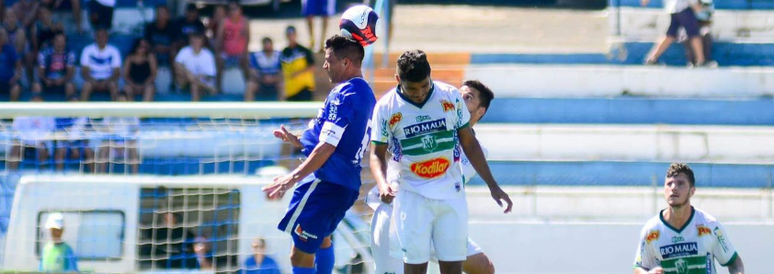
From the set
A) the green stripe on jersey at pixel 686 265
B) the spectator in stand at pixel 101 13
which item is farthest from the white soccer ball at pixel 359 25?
the spectator in stand at pixel 101 13

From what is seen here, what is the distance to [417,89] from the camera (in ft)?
20.5

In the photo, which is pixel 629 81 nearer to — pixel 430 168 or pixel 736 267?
pixel 736 267

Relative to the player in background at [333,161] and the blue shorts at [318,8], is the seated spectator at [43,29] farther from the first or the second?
the player in background at [333,161]

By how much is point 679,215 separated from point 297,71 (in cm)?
716

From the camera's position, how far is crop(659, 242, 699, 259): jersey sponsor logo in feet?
23.4

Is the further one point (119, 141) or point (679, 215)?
point (119, 141)

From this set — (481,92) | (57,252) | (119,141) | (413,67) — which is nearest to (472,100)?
(481,92)

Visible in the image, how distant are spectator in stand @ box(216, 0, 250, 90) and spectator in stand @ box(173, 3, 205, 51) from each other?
29 centimetres

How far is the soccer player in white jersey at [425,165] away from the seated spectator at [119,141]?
11.3 ft

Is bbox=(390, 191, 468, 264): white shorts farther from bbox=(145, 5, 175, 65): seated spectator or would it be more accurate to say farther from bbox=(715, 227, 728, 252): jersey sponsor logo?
bbox=(145, 5, 175, 65): seated spectator

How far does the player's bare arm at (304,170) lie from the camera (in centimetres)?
617

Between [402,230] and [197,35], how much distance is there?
8.57 m

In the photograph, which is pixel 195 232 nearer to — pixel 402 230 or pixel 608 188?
pixel 402 230

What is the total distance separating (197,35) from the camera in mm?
14492
